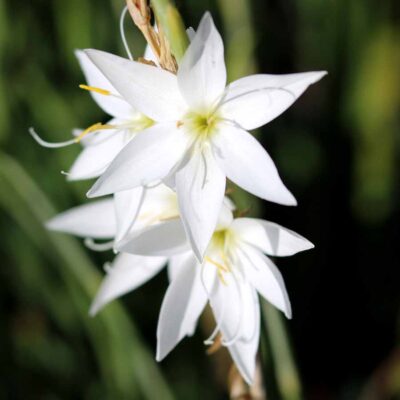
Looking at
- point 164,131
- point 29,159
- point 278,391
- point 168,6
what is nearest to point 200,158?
point 164,131

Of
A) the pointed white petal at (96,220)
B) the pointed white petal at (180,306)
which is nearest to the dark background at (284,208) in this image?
the pointed white petal at (96,220)

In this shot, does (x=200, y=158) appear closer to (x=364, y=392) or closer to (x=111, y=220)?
(x=111, y=220)

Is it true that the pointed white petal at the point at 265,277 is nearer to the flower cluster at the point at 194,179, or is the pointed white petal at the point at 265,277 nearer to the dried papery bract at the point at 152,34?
the flower cluster at the point at 194,179

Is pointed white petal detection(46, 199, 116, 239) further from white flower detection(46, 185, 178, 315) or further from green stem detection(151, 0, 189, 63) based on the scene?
green stem detection(151, 0, 189, 63)

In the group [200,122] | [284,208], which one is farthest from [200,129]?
[284,208]

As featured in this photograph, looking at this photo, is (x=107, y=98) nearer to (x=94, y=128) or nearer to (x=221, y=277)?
(x=94, y=128)

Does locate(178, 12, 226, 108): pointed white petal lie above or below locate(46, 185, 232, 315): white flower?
above

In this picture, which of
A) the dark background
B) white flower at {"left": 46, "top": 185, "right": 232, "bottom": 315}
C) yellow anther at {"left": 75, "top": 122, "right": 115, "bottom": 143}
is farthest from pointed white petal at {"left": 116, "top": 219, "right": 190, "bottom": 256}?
the dark background
